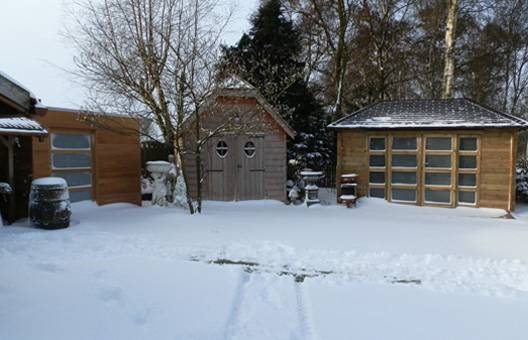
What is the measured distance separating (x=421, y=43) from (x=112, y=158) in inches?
640

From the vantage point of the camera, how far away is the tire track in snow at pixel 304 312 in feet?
9.65

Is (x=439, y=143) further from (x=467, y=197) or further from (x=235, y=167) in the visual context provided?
(x=235, y=167)

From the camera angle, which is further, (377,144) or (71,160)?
(377,144)

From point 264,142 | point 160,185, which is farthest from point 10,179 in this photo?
point 264,142

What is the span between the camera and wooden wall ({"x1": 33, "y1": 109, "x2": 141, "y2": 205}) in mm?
8034

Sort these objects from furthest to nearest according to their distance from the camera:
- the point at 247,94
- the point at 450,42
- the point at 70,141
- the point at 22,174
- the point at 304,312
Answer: the point at 450,42, the point at 247,94, the point at 70,141, the point at 22,174, the point at 304,312

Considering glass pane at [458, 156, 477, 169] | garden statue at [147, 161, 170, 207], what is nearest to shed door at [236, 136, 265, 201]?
garden statue at [147, 161, 170, 207]

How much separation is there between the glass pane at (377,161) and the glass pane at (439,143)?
1.21 metres

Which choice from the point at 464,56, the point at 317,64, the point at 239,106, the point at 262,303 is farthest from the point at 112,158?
the point at 464,56

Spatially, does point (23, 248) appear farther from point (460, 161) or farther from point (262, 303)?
point (460, 161)

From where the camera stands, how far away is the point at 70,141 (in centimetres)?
859

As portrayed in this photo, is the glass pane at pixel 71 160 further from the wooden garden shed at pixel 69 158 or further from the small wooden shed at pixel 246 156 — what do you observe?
the small wooden shed at pixel 246 156

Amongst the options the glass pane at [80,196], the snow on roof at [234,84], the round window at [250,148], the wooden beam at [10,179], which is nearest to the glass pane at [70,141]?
the wooden beam at [10,179]

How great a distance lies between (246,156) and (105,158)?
3849mm
